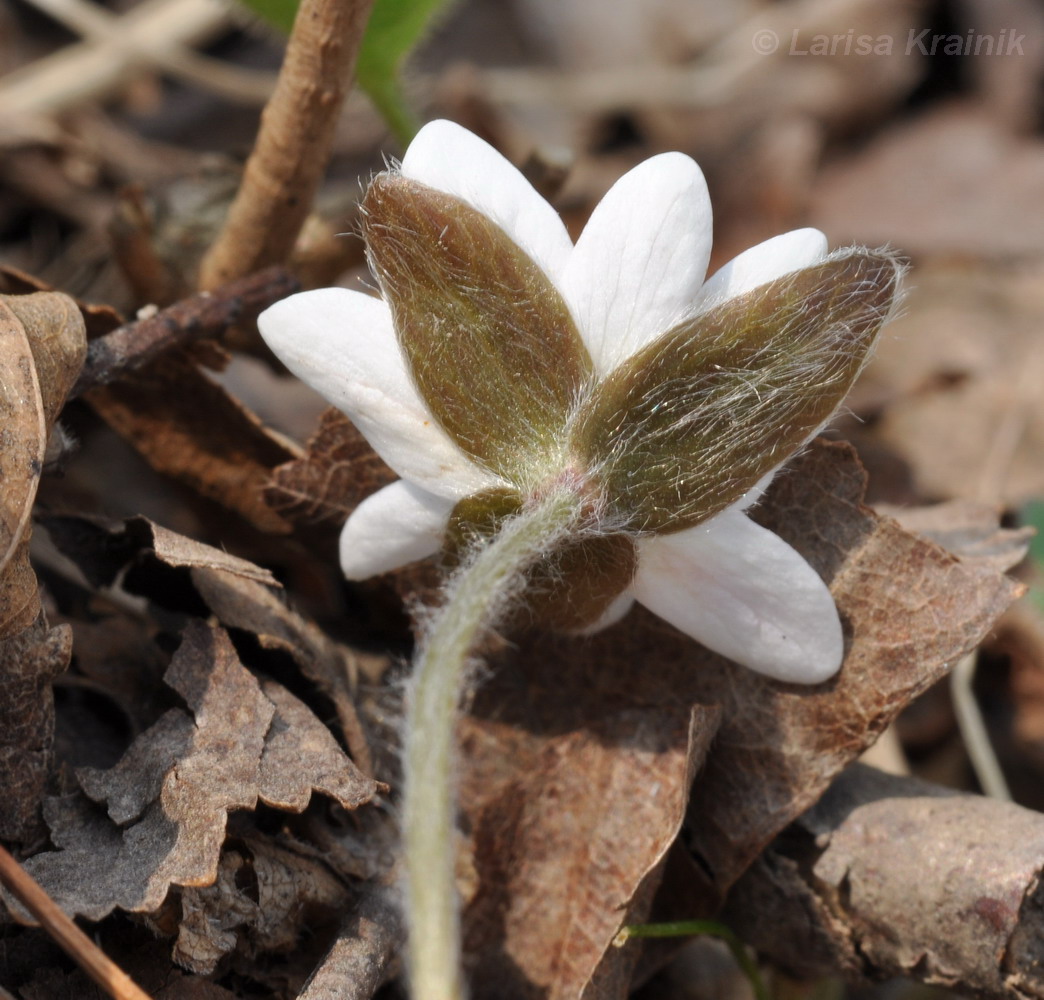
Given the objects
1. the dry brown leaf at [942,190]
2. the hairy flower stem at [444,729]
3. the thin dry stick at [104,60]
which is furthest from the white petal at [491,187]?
the dry brown leaf at [942,190]

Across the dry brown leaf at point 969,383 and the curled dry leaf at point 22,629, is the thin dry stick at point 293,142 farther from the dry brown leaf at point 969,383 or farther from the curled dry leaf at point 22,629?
the dry brown leaf at point 969,383

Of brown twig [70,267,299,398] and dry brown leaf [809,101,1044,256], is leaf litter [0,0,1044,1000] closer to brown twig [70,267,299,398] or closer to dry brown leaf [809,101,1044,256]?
brown twig [70,267,299,398]

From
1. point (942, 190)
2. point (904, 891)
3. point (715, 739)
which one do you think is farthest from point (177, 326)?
point (942, 190)

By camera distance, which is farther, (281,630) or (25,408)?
(281,630)

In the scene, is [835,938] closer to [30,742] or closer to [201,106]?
[30,742]

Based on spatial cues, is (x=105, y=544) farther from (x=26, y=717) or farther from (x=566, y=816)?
(x=566, y=816)

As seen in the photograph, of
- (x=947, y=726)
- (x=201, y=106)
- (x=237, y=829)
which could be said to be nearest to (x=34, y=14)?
(x=201, y=106)

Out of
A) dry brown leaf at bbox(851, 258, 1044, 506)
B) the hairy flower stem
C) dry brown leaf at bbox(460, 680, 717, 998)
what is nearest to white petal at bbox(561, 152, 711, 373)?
the hairy flower stem
